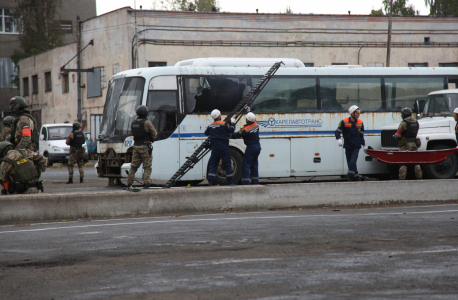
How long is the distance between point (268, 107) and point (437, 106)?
4.56 metres

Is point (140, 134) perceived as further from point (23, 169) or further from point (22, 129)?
point (23, 169)

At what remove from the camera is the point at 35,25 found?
48281 mm

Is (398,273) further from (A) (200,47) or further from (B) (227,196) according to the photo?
(A) (200,47)

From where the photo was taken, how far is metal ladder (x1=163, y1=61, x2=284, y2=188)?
48.1 feet

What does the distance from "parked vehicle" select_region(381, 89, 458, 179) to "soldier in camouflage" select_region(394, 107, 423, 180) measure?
54cm

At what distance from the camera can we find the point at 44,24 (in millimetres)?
48531

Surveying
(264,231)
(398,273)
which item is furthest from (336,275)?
(264,231)

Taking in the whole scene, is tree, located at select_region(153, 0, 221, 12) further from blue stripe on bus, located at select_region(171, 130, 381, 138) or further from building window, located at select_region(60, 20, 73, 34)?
blue stripe on bus, located at select_region(171, 130, 381, 138)

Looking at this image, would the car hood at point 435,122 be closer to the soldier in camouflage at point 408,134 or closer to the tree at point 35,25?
the soldier in camouflage at point 408,134

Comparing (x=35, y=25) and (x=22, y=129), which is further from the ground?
(x=35, y=25)

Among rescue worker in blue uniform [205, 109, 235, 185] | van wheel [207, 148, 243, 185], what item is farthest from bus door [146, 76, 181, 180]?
rescue worker in blue uniform [205, 109, 235, 185]

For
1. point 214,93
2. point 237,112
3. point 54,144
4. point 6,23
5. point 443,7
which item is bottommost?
point 54,144

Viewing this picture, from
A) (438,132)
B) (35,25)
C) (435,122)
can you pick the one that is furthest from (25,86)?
(438,132)

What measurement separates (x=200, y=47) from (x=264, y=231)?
25.2m
